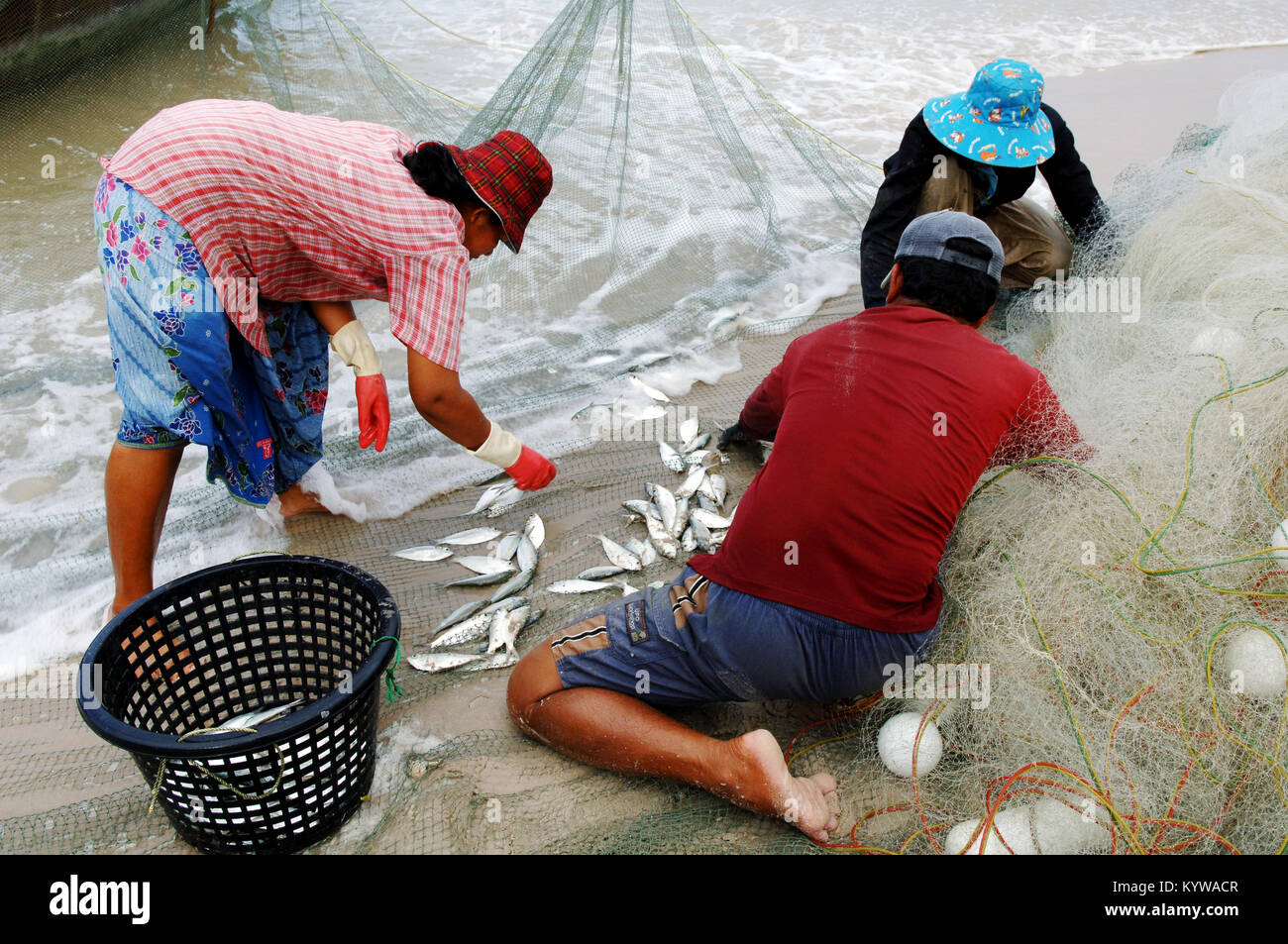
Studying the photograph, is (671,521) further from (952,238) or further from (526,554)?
(952,238)

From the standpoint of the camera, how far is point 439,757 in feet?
7.72

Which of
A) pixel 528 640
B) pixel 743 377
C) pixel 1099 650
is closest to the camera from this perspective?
pixel 1099 650

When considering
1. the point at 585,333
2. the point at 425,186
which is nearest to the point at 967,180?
the point at 585,333

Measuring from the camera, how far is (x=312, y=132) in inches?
94.2

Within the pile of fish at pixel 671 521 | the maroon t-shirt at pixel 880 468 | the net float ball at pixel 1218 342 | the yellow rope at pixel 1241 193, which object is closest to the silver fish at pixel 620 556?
the pile of fish at pixel 671 521

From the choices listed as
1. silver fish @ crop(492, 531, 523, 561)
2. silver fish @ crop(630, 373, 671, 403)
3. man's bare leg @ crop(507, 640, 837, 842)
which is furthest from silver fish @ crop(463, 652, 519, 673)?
silver fish @ crop(630, 373, 671, 403)

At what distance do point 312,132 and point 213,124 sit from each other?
0.25 metres

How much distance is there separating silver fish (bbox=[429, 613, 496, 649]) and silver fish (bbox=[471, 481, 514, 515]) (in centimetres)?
62

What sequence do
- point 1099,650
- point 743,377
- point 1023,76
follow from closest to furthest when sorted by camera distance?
point 1099,650 → point 1023,76 → point 743,377

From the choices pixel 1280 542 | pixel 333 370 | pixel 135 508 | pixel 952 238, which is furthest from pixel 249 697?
pixel 1280 542

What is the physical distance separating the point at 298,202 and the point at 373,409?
63 centimetres

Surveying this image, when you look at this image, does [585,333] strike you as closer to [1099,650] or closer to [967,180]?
[967,180]

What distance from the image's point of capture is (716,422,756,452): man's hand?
352cm

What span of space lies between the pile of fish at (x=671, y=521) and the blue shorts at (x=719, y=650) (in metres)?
0.62
